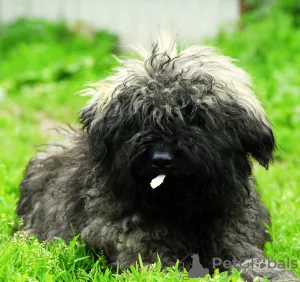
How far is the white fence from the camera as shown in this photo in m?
13.1

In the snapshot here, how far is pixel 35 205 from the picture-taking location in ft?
19.4

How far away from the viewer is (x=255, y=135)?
483 centimetres

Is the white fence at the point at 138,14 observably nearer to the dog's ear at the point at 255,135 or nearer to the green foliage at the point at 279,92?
the green foliage at the point at 279,92

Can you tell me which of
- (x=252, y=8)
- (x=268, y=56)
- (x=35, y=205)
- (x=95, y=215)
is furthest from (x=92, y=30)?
(x=95, y=215)

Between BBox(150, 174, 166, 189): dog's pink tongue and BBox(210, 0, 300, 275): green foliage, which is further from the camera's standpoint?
BBox(210, 0, 300, 275): green foliage

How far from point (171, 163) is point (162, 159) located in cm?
7

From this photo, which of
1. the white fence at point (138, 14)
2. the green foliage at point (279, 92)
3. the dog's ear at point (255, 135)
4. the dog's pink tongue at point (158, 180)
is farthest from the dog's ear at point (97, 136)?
the white fence at point (138, 14)

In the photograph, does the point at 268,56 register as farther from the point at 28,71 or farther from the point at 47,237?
the point at 47,237

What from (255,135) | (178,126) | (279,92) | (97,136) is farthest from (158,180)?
(279,92)

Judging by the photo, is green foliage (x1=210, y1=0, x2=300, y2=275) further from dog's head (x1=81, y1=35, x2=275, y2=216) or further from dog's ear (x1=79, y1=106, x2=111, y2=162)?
dog's ear (x1=79, y1=106, x2=111, y2=162)

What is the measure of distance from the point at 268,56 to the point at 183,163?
719 centimetres

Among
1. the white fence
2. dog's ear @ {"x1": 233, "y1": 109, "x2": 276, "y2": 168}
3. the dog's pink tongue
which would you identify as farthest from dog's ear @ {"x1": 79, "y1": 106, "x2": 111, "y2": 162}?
the white fence

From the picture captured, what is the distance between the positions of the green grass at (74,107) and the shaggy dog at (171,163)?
275mm

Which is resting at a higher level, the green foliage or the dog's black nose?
the dog's black nose
